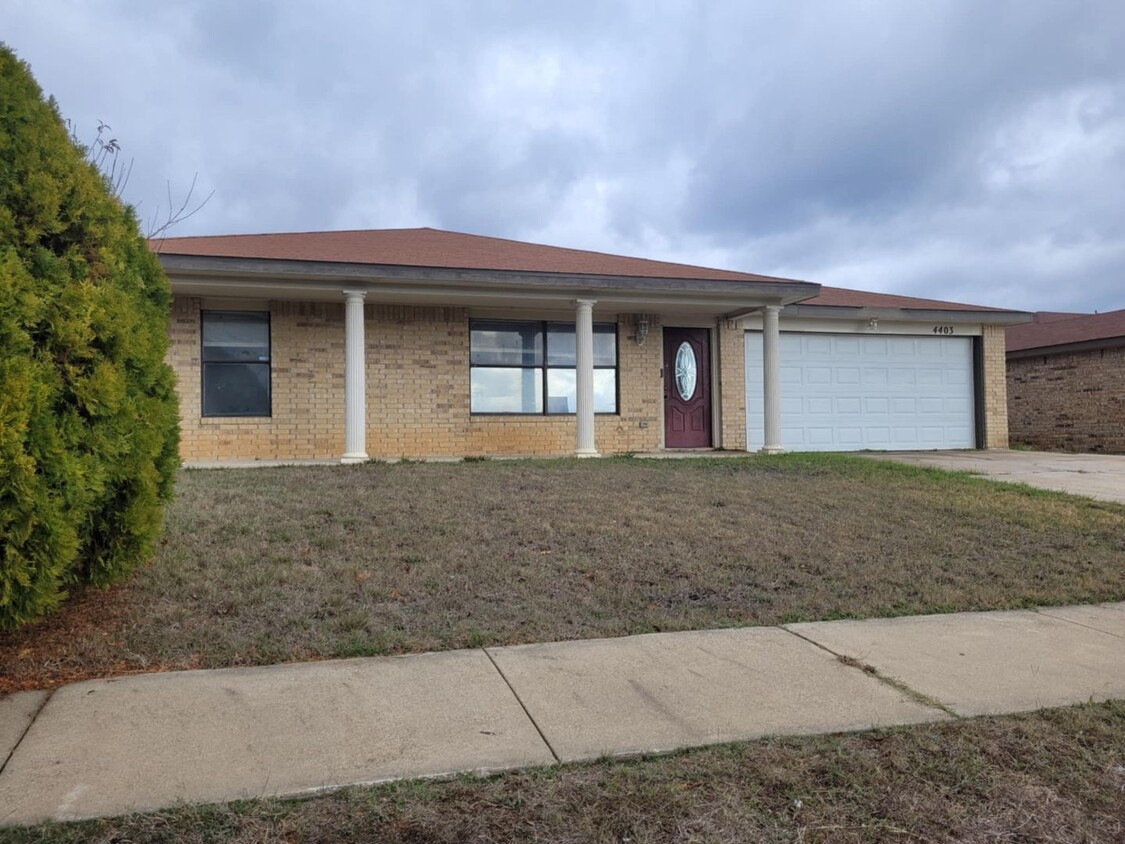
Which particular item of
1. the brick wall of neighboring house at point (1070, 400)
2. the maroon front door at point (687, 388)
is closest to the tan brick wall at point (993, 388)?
the brick wall of neighboring house at point (1070, 400)

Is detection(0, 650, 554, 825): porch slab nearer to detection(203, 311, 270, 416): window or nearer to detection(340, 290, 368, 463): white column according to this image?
detection(340, 290, 368, 463): white column

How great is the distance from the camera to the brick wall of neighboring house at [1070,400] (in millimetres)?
18047

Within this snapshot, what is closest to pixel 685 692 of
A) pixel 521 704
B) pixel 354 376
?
pixel 521 704

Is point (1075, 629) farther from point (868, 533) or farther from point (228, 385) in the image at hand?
point (228, 385)

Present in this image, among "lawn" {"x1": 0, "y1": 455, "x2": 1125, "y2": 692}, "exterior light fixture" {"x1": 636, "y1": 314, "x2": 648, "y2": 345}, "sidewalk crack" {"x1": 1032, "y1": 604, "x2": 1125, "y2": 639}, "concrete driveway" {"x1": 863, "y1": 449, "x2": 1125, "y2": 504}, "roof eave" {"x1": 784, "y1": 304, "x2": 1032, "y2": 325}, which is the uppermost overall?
"roof eave" {"x1": 784, "y1": 304, "x2": 1032, "y2": 325}

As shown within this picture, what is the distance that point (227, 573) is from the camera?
519 centimetres

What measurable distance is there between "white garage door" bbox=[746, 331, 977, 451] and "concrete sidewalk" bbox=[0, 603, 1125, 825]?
10.8 meters

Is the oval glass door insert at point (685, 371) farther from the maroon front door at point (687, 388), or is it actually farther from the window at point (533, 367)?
the window at point (533, 367)

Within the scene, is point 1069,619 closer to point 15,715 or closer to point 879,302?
point 15,715

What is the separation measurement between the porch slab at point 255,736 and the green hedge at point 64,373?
2.02 feet

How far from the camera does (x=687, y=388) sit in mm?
14789

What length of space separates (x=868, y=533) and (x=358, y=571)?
440 cm

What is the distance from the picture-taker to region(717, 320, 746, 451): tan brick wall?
1472 cm

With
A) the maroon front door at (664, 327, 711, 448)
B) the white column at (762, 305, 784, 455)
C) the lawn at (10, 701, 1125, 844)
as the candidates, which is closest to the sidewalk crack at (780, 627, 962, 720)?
the lawn at (10, 701, 1125, 844)
